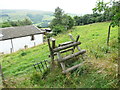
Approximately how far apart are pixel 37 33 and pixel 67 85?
55.2 feet

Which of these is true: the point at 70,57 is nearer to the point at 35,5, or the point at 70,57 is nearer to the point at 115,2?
the point at 115,2

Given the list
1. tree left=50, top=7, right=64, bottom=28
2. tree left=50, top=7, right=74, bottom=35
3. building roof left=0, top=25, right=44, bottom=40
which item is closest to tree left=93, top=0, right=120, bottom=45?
building roof left=0, top=25, right=44, bottom=40

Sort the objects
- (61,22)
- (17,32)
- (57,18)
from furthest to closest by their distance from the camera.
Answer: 1. (57,18)
2. (61,22)
3. (17,32)

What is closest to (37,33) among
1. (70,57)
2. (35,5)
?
(35,5)

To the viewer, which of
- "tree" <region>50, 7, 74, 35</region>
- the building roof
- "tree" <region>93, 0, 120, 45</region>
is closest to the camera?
"tree" <region>93, 0, 120, 45</region>

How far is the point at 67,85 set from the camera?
10.2 feet

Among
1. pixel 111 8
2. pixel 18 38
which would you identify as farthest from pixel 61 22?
pixel 111 8

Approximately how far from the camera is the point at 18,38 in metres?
17.1

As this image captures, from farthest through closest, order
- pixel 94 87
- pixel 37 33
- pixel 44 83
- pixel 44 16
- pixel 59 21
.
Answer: pixel 59 21
pixel 37 33
pixel 44 16
pixel 44 83
pixel 94 87

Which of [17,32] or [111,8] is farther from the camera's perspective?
[17,32]

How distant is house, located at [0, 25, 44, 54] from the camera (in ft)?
51.9

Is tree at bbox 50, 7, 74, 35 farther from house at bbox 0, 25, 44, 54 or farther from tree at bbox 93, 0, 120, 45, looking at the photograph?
tree at bbox 93, 0, 120, 45

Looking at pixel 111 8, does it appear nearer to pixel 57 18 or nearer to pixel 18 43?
pixel 18 43

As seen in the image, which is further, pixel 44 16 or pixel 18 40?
pixel 18 40
